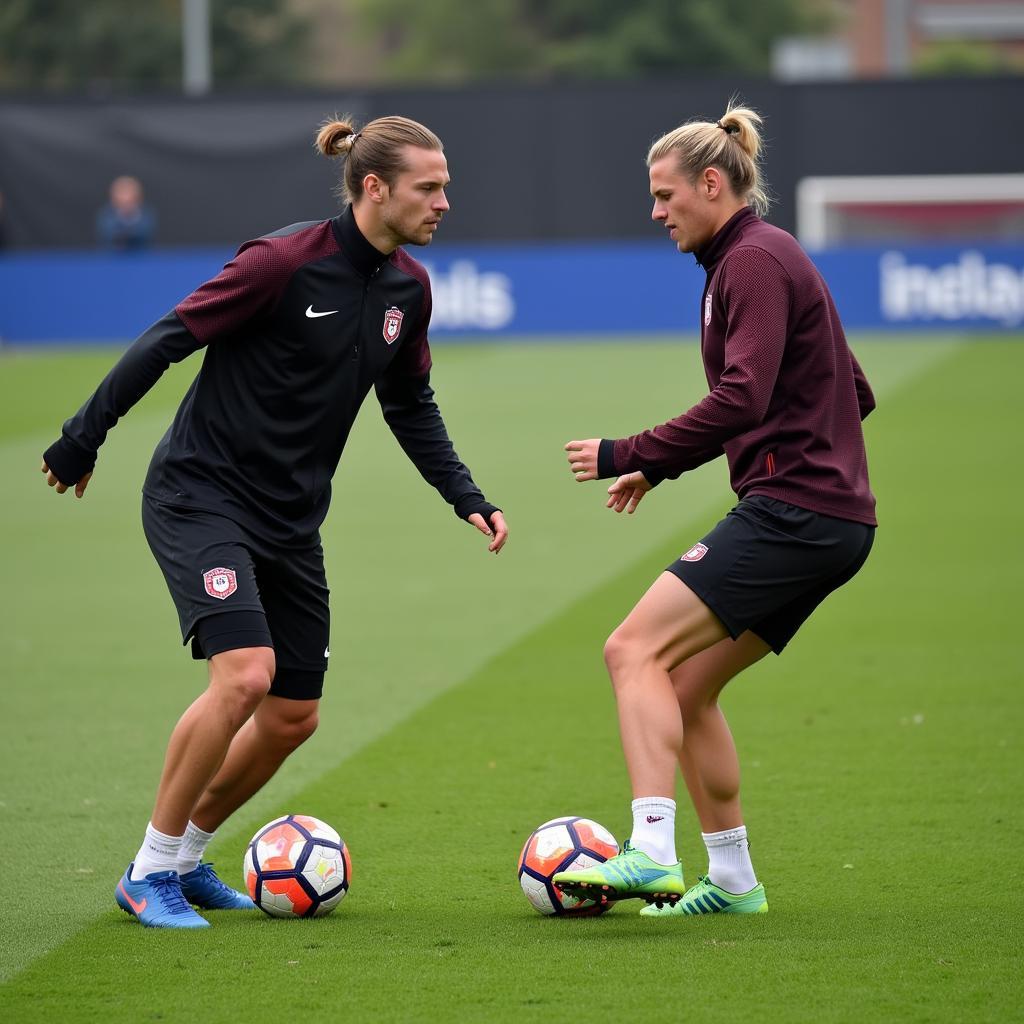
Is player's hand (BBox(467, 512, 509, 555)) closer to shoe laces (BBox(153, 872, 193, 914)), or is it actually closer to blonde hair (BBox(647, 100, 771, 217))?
blonde hair (BBox(647, 100, 771, 217))

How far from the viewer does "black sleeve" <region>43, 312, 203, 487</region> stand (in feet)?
17.5

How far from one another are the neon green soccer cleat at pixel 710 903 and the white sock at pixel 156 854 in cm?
135

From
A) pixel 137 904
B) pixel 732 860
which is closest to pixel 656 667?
pixel 732 860

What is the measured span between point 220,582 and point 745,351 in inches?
62.0

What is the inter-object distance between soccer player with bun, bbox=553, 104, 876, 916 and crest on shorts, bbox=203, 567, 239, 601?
1.00 meters

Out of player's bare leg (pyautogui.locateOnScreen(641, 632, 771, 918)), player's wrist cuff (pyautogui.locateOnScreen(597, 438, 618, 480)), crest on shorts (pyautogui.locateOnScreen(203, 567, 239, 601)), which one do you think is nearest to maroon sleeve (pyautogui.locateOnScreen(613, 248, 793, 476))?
player's wrist cuff (pyautogui.locateOnScreen(597, 438, 618, 480))

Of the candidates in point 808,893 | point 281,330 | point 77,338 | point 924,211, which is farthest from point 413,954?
point 924,211

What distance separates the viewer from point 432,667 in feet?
30.2

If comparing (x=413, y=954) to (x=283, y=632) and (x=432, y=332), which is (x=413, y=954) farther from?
(x=432, y=332)

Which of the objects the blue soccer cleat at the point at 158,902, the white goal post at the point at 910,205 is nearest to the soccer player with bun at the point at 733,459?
the blue soccer cleat at the point at 158,902

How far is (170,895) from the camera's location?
540 cm

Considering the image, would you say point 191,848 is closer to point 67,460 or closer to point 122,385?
point 67,460

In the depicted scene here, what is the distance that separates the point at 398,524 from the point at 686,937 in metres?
8.63

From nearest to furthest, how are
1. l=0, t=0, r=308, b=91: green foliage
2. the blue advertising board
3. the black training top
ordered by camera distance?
the black training top → the blue advertising board → l=0, t=0, r=308, b=91: green foliage
